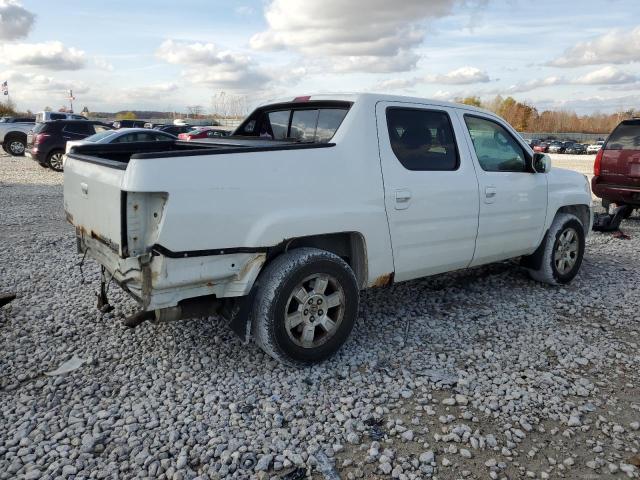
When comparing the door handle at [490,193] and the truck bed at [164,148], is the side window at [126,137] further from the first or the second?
the door handle at [490,193]

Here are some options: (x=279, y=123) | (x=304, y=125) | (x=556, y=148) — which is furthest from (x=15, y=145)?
(x=556, y=148)

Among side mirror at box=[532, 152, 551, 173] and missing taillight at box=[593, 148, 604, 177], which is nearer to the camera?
side mirror at box=[532, 152, 551, 173]

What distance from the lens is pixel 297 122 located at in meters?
4.66

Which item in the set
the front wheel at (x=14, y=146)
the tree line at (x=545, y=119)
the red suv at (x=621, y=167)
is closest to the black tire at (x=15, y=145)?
the front wheel at (x=14, y=146)

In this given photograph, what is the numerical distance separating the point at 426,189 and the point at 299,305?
1.40 m

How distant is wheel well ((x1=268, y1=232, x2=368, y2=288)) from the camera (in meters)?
3.94

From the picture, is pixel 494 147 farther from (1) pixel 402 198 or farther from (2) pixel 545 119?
(2) pixel 545 119

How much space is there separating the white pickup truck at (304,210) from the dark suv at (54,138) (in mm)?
14119

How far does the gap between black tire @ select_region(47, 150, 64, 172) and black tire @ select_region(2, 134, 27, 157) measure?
28.5 feet

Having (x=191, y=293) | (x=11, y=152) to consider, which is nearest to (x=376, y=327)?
(x=191, y=293)

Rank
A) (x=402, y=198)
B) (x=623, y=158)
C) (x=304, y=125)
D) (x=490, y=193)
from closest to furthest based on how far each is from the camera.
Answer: (x=402, y=198)
(x=304, y=125)
(x=490, y=193)
(x=623, y=158)

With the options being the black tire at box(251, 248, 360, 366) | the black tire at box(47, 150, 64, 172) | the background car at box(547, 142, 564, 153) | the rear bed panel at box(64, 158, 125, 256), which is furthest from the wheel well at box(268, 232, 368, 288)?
the background car at box(547, 142, 564, 153)

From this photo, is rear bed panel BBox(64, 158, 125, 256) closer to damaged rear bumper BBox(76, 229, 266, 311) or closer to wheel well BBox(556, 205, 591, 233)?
damaged rear bumper BBox(76, 229, 266, 311)

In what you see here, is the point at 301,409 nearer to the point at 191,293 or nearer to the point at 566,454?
the point at 191,293
